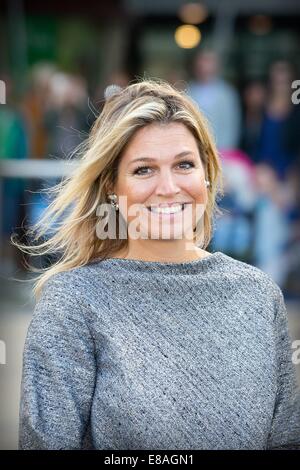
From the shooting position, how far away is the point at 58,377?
2.44 meters

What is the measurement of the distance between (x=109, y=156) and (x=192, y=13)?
377 inches

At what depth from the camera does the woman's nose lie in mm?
2600

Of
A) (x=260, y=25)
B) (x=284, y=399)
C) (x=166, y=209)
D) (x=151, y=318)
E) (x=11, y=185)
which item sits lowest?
(x=284, y=399)

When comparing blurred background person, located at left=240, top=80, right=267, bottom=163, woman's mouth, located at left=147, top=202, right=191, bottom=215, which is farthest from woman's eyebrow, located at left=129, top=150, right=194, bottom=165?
blurred background person, located at left=240, top=80, right=267, bottom=163

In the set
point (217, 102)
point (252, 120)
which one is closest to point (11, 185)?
point (217, 102)

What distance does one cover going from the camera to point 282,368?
107 inches

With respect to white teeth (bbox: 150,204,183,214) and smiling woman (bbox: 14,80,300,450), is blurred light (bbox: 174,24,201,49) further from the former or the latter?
white teeth (bbox: 150,204,183,214)

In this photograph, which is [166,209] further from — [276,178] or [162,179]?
[276,178]

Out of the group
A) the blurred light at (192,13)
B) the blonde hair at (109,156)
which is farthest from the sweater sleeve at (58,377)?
the blurred light at (192,13)

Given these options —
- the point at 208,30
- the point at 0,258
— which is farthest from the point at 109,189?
the point at 208,30
